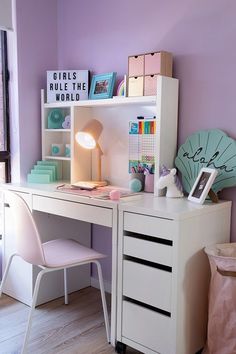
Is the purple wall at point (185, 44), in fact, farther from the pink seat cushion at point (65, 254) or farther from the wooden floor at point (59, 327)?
the wooden floor at point (59, 327)

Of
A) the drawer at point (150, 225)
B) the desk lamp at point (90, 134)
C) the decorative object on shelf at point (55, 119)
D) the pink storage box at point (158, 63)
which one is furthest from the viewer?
the decorative object on shelf at point (55, 119)

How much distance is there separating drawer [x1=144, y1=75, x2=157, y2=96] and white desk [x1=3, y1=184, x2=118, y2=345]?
68cm

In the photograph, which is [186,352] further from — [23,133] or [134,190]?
[23,133]

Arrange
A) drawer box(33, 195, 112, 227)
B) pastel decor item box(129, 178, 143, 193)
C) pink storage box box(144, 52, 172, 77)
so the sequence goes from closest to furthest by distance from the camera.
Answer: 1. drawer box(33, 195, 112, 227)
2. pink storage box box(144, 52, 172, 77)
3. pastel decor item box(129, 178, 143, 193)

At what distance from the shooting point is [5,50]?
271cm

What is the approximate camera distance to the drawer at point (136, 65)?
2240 mm

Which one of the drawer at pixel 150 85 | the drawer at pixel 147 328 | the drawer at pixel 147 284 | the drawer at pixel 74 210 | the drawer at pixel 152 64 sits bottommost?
the drawer at pixel 147 328

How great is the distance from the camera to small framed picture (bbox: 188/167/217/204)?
193 cm

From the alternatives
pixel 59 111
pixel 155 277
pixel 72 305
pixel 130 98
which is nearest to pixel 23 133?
pixel 59 111

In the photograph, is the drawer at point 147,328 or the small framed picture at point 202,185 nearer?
the drawer at point 147,328

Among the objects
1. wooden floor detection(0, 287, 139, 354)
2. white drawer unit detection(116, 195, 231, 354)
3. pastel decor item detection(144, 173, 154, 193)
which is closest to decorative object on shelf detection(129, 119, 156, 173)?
pastel decor item detection(144, 173, 154, 193)

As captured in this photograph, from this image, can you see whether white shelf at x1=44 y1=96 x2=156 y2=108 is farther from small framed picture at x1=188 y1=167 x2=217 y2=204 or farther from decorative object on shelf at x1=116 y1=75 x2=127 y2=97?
small framed picture at x1=188 y1=167 x2=217 y2=204

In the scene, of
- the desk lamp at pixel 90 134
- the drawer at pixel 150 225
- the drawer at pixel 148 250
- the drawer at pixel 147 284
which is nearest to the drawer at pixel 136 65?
the desk lamp at pixel 90 134

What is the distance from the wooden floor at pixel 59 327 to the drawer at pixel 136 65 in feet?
4.92
